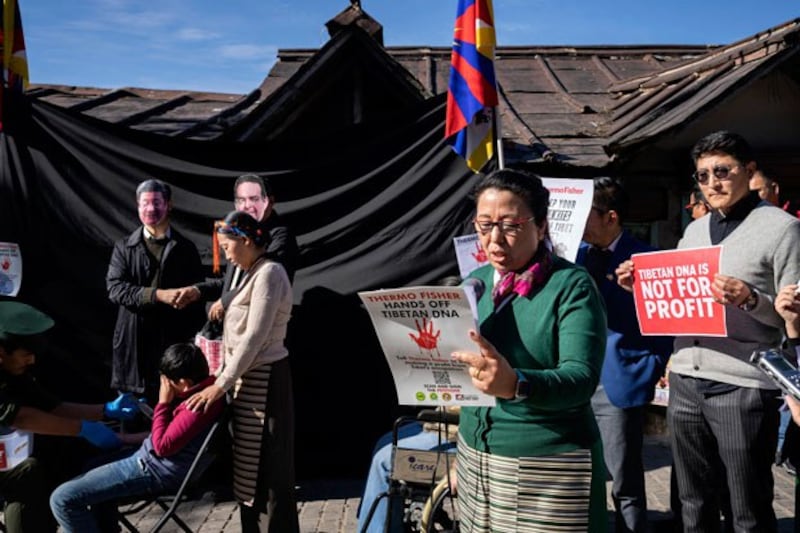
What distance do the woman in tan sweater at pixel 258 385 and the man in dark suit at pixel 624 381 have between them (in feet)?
5.91

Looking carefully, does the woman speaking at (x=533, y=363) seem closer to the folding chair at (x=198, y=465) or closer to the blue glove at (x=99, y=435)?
the folding chair at (x=198, y=465)

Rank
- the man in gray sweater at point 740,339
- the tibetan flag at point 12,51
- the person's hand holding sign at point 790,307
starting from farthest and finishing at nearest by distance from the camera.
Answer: the tibetan flag at point 12,51, the man in gray sweater at point 740,339, the person's hand holding sign at point 790,307

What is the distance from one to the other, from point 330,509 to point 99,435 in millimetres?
2002

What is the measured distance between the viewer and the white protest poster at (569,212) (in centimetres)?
388

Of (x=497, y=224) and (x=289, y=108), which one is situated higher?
(x=289, y=108)

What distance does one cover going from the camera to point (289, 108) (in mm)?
6059

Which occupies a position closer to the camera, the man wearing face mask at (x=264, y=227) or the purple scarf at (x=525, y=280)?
the purple scarf at (x=525, y=280)

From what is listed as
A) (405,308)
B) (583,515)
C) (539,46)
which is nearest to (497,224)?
(405,308)

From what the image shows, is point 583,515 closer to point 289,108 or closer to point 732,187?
point 732,187

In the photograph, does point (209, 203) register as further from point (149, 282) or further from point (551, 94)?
point (551, 94)

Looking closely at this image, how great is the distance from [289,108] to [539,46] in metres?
5.57

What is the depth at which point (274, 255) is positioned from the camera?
4.77m

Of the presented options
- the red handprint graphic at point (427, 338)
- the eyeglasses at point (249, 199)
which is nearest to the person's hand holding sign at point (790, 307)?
the red handprint graphic at point (427, 338)

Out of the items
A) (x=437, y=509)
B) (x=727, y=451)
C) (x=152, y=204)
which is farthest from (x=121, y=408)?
(x=727, y=451)
